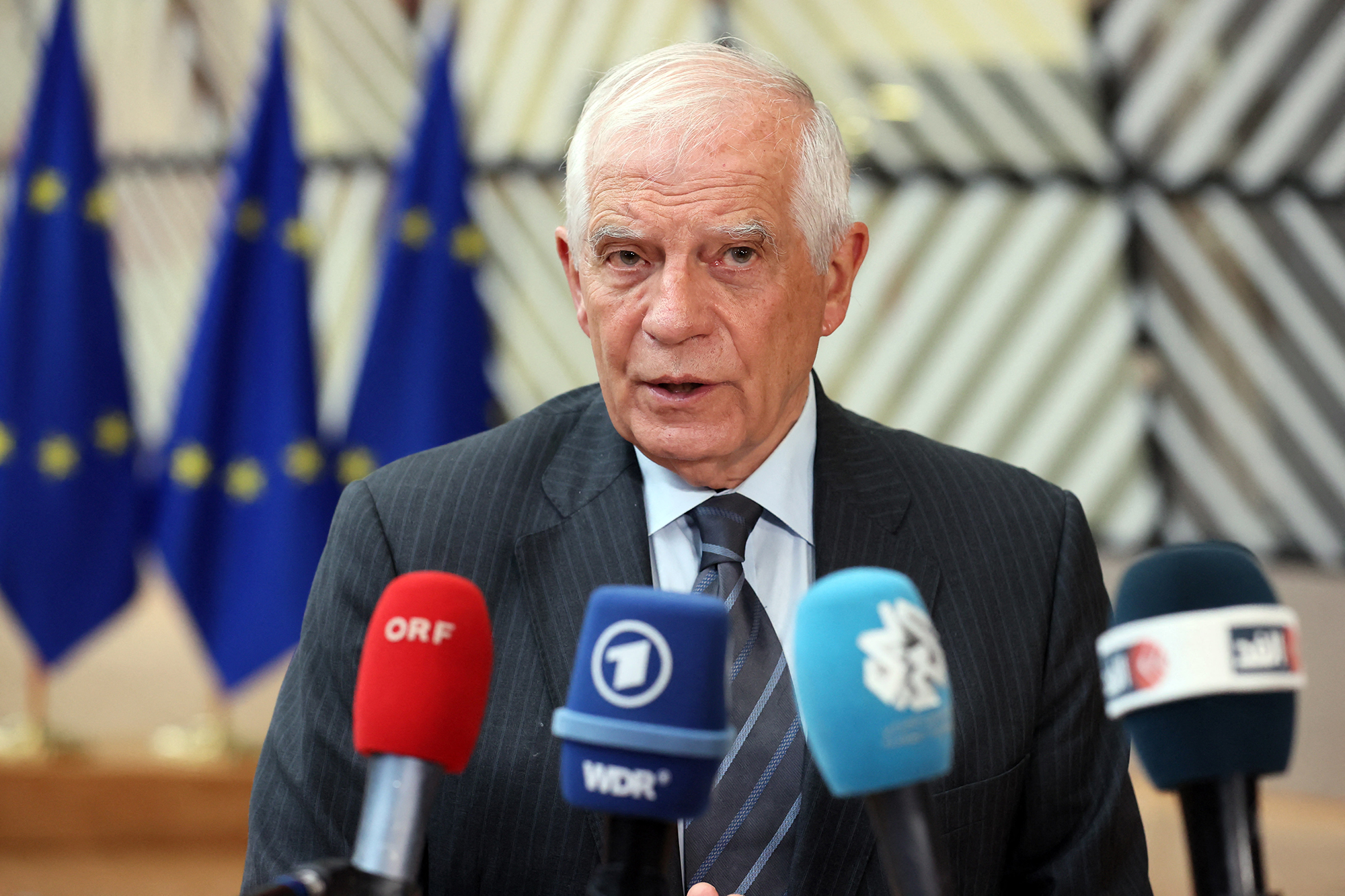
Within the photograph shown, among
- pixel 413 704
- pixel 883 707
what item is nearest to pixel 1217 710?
pixel 883 707

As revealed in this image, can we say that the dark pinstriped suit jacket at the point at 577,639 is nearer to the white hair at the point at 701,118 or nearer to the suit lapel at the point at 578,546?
the suit lapel at the point at 578,546

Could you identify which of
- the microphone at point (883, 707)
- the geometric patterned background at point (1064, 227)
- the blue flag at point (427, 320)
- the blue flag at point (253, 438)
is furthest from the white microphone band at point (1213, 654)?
the blue flag at point (253, 438)

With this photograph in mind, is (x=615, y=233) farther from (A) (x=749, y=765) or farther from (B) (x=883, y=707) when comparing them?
(B) (x=883, y=707)

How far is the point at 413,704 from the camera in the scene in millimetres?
1051

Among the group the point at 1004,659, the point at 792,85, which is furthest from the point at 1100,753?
the point at 792,85

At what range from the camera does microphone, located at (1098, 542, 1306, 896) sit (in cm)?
94

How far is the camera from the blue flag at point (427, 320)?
5012mm

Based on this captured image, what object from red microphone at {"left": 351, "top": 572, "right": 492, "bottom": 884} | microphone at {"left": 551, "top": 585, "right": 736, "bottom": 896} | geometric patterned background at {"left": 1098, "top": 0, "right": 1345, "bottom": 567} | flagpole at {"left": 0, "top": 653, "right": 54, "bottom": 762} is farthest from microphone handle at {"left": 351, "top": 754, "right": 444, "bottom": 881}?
flagpole at {"left": 0, "top": 653, "right": 54, "bottom": 762}

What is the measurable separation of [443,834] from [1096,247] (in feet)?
13.2

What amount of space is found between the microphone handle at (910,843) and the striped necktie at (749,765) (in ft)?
2.27

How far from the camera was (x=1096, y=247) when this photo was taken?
491cm

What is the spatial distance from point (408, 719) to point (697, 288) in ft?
2.55

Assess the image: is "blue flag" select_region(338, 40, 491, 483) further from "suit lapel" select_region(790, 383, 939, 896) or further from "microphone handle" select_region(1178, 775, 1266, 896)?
"microphone handle" select_region(1178, 775, 1266, 896)

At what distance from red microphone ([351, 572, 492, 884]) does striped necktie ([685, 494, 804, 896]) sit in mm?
581
